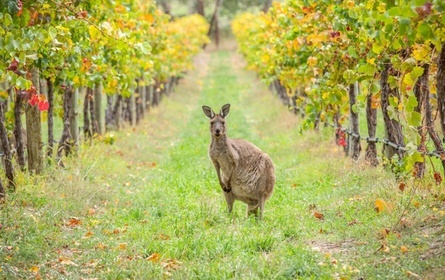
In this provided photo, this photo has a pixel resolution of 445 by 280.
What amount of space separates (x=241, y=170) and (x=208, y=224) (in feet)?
3.02

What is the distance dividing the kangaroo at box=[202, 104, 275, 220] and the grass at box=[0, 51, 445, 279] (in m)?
0.31

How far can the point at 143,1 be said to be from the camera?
734 inches

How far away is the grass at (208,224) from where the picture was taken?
7.03 m

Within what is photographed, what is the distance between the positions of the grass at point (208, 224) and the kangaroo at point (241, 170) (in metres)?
0.31

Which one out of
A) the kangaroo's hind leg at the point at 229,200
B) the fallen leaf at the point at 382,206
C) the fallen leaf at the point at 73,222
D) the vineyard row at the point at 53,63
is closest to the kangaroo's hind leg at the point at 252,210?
the kangaroo's hind leg at the point at 229,200

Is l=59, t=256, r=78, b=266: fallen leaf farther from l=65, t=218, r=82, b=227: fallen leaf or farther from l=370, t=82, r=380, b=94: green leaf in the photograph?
l=370, t=82, r=380, b=94: green leaf

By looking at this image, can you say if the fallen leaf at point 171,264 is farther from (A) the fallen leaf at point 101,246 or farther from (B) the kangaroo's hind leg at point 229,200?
(B) the kangaroo's hind leg at point 229,200

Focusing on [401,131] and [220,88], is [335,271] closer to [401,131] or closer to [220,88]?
[401,131]

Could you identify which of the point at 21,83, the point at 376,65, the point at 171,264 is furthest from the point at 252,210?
the point at 21,83

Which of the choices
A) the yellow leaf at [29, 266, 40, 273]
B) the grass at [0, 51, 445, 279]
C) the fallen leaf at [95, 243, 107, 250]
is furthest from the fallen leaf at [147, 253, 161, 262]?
the yellow leaf at [29, 266, 40, 273]

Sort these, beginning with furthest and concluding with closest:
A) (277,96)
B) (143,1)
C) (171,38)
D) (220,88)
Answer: (220,88)
(277,96)
(171,38)
(143,1)

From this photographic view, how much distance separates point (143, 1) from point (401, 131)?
33.0 feet

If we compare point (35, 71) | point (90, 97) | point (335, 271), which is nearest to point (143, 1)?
point (90, 97)

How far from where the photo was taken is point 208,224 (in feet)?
30.1
